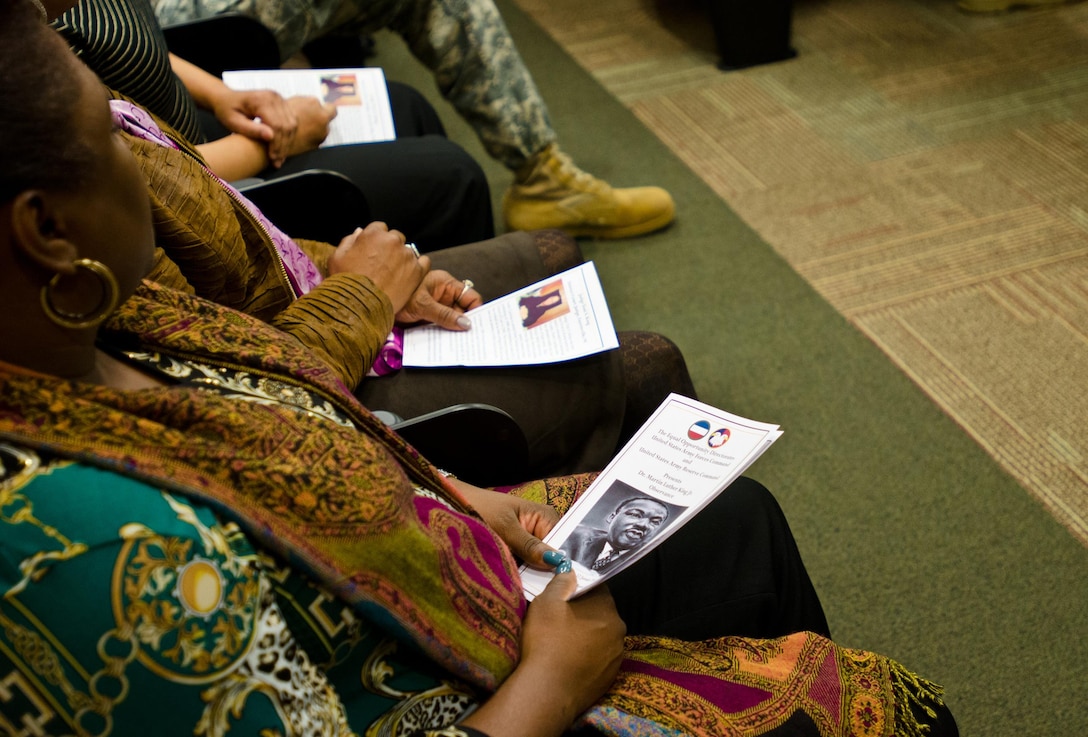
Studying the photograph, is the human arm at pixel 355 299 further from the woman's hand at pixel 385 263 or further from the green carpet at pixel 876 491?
the green carpet at pixel 876 491

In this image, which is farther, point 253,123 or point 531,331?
point 253,123

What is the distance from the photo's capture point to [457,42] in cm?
209

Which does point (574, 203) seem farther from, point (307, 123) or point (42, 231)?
point (42, 231)

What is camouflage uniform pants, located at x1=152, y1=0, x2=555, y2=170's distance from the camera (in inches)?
76.0

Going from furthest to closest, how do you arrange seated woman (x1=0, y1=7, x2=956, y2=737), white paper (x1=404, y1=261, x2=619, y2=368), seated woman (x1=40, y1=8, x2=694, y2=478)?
white paper (x1=404, y1=261, x2=619, y2=368), seated woman (x1=40, y1=8, x2=694, y2=478), seated woman (x1=0, y1=7, x2=956, y2=737)

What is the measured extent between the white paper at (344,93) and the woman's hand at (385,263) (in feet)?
1.60

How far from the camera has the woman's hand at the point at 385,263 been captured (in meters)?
1.29

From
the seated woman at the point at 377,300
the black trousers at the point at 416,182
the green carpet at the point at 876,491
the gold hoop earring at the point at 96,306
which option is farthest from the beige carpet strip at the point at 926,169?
the gold hoop earring at the point at 96,306

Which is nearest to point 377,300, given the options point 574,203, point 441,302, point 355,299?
point 355,299

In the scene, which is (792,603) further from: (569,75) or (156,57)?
(569,75)

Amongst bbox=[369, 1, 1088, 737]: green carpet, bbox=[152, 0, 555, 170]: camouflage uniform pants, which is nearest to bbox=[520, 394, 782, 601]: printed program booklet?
bbox=[369, 1, 1088, 737]: green carpet

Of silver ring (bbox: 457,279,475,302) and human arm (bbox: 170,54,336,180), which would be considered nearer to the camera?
silver ring (bbox: 457,279,475,302)

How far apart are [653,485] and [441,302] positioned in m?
0.54

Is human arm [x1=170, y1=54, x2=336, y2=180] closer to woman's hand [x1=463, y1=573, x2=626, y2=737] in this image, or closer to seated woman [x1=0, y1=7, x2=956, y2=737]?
seated woman [x1=0, y1=7, x2=956, y2=737]
